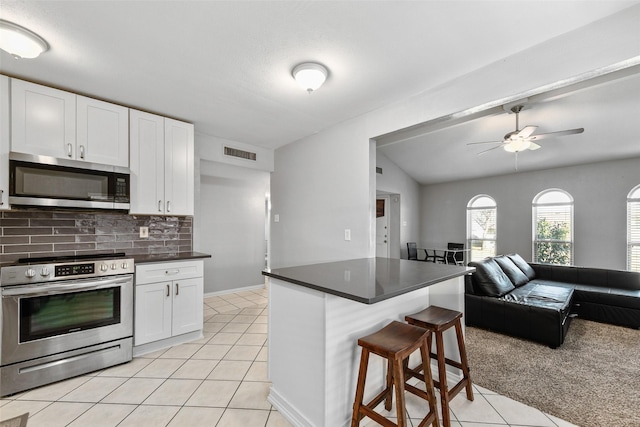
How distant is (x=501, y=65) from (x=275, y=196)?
3.25 m

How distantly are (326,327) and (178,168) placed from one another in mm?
2497

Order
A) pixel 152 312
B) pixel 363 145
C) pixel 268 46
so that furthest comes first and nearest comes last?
pixel 363 145, pixel 152 312, pixel 268 46

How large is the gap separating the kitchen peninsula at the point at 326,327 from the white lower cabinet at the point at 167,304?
1.35 meters

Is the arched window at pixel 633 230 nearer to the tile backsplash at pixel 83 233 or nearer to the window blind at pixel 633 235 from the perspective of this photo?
the window blind at pixel 633 235

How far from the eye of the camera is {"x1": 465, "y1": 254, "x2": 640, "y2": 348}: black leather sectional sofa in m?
2.83

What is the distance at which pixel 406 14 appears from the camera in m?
1.59

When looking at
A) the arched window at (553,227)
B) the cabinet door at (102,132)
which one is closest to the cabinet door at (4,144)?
the cabinet door at (102,132)

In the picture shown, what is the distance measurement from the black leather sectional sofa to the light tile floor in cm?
131

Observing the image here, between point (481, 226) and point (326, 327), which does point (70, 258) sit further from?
point (481, 226)

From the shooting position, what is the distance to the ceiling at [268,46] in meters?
1.55

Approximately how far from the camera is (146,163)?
2820mm

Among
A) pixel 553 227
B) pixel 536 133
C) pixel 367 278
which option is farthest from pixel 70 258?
pixel 553 227

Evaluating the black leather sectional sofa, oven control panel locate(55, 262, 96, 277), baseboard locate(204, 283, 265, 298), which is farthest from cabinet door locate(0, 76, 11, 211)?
the black leather sectional sofa

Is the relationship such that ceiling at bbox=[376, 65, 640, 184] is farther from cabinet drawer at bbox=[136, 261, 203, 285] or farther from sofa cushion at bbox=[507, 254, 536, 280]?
cabinet drawer at bbox=[136, 261, 203, 285]
